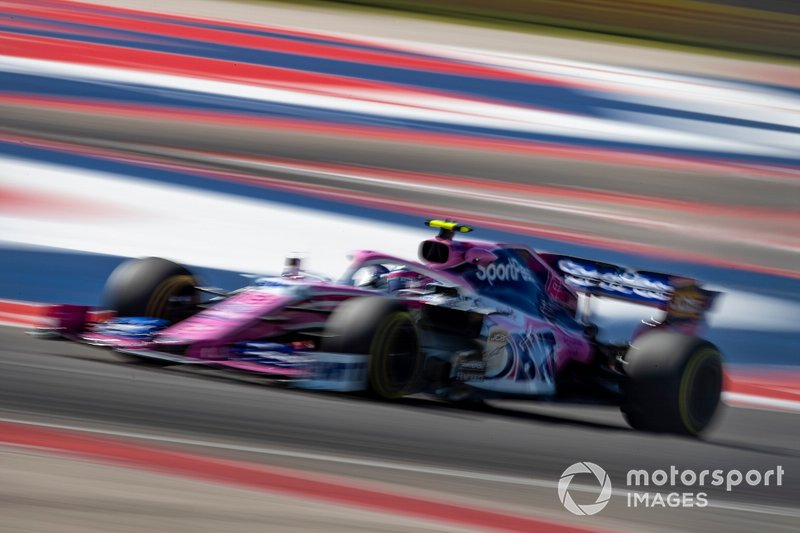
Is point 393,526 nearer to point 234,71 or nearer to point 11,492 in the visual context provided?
point 11,492

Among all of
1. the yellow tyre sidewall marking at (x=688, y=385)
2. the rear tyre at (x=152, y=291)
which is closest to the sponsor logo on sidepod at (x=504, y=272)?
the yellow tyre sidewall marking at (x=688, y=385)

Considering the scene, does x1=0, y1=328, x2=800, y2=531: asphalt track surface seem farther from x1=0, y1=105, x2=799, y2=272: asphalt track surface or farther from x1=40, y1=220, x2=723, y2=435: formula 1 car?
x1=0, y1=105, x2=799, y2=272: asphalt track surface

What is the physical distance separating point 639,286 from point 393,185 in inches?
210

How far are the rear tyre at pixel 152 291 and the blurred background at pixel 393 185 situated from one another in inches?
15.8

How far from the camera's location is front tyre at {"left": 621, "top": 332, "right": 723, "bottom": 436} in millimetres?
7609

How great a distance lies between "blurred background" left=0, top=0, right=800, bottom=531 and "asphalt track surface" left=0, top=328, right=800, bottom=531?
1.0 inches

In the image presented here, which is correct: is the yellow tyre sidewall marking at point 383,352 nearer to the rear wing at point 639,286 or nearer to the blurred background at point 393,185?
the blurred background at point 393,185

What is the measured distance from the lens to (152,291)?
772cm

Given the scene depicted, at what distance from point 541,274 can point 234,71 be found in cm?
888

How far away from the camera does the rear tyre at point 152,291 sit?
25.3ft

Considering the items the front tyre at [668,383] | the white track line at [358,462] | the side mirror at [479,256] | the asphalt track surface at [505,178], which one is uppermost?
the asphalt track surface at [505,178]

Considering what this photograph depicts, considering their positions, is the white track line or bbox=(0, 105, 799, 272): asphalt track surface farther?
bbox=(0, 105, 799, 272): asphalt track surface

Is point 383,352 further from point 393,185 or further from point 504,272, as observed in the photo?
point 393,185

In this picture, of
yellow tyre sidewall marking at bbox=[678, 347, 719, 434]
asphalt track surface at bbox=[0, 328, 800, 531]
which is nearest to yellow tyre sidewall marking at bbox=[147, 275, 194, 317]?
asphalt track surface at bbox=[0, 328, 800, 531]
